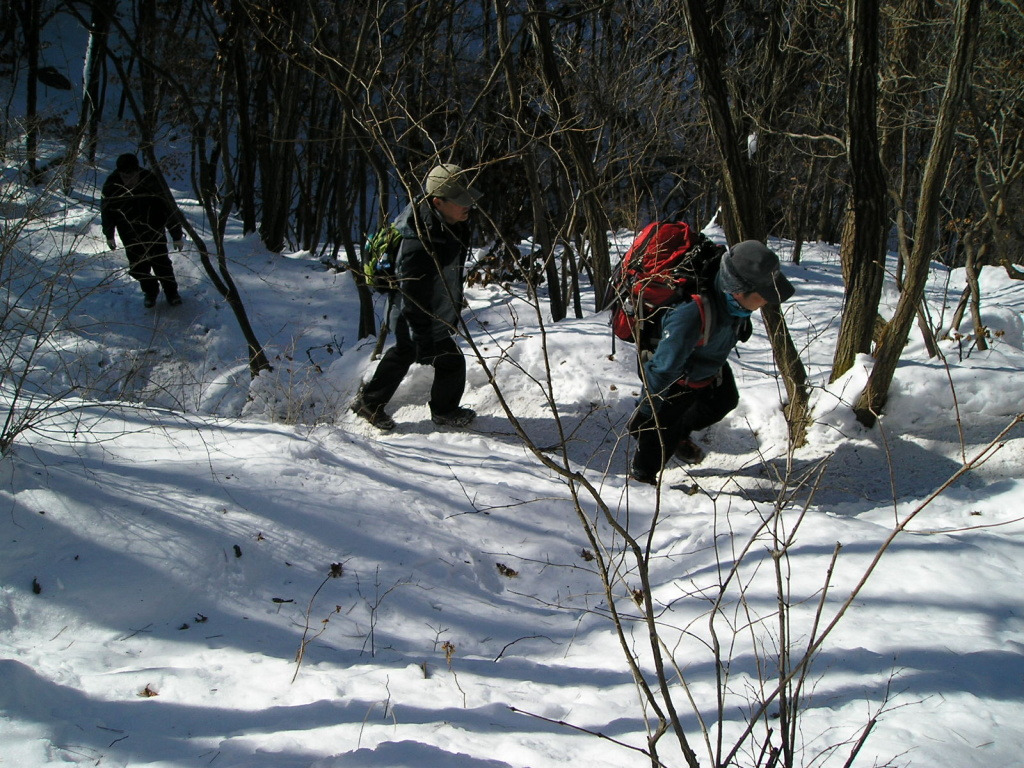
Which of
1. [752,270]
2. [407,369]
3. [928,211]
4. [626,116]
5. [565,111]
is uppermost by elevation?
[626,116]

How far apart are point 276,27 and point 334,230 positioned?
305 inches

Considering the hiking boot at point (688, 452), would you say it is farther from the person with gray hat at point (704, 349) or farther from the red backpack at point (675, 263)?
the red backpack at point (675, 263)

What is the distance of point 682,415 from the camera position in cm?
388

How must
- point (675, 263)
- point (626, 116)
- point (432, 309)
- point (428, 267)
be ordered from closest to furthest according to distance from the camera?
point (675, 263) < point (428, 267) < point (432, 309) < point (626, 116)

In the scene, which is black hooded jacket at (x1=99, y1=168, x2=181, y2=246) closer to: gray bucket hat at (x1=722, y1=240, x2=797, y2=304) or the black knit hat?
the black knit hat

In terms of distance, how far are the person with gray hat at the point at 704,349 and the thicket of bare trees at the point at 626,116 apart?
0.52 m

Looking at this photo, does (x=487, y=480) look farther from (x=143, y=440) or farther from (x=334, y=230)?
(x=334, y=230)

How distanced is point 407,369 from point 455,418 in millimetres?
466

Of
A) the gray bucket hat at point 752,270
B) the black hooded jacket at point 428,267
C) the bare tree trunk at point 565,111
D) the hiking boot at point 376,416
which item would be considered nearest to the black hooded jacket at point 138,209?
the hiking boot at point 376,416

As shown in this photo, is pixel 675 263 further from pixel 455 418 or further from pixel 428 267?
pixel 455 418

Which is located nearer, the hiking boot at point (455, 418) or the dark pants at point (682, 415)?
the dark pants at point (682, 415)

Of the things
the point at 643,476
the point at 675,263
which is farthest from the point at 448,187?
the point at 643,476

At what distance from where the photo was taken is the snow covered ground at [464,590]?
1968 millimetres

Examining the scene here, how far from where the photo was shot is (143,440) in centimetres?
356
